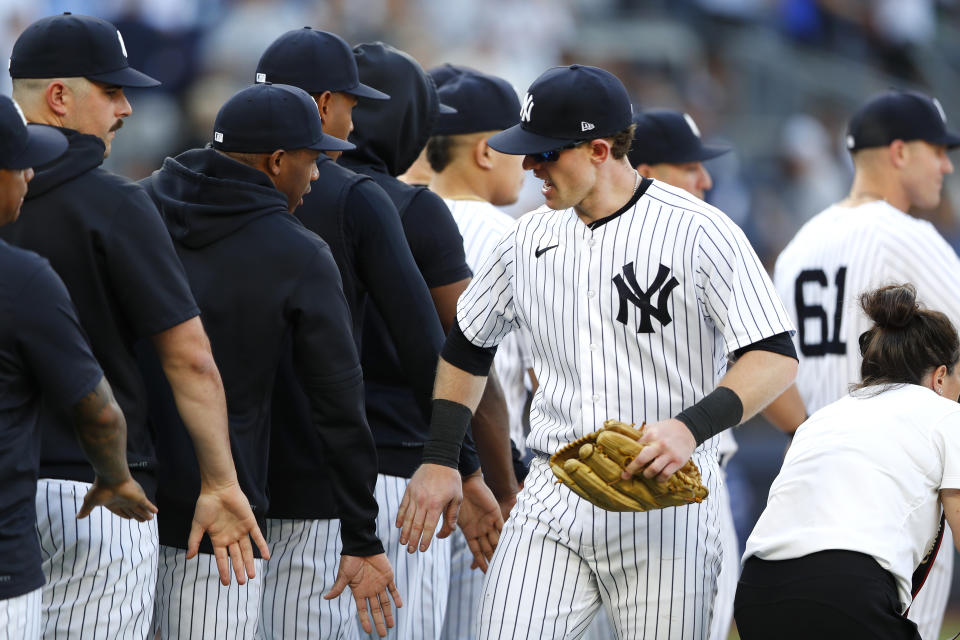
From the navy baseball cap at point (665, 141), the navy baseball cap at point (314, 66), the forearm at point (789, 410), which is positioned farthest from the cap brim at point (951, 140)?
the navy baseball cap at point (314, 66)

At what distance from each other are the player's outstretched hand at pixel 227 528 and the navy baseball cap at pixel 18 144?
0.94m

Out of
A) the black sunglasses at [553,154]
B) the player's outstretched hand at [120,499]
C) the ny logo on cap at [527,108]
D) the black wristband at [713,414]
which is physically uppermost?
the ny logo on cap at [527,108]

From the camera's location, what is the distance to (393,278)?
3.84 meters

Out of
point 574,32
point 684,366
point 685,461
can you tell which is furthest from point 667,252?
point 574,32

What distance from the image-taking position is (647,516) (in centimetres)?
344

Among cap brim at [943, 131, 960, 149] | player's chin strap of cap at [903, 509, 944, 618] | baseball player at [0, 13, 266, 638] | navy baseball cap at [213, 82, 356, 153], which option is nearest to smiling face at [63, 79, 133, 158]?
baseball player at [0, 13, 266, 638]

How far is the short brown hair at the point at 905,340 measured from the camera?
11.5 feet

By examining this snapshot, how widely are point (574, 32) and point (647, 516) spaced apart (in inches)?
352

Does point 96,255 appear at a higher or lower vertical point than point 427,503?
higher

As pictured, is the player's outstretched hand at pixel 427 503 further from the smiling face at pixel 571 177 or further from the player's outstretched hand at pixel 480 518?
the smiling face at pixel 571 177

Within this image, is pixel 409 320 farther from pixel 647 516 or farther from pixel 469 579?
pixel 469 579

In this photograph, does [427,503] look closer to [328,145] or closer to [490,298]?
[490,298]

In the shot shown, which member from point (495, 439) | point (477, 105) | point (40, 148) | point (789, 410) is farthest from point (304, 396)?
point (789, 410)

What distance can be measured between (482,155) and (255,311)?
1735mm
